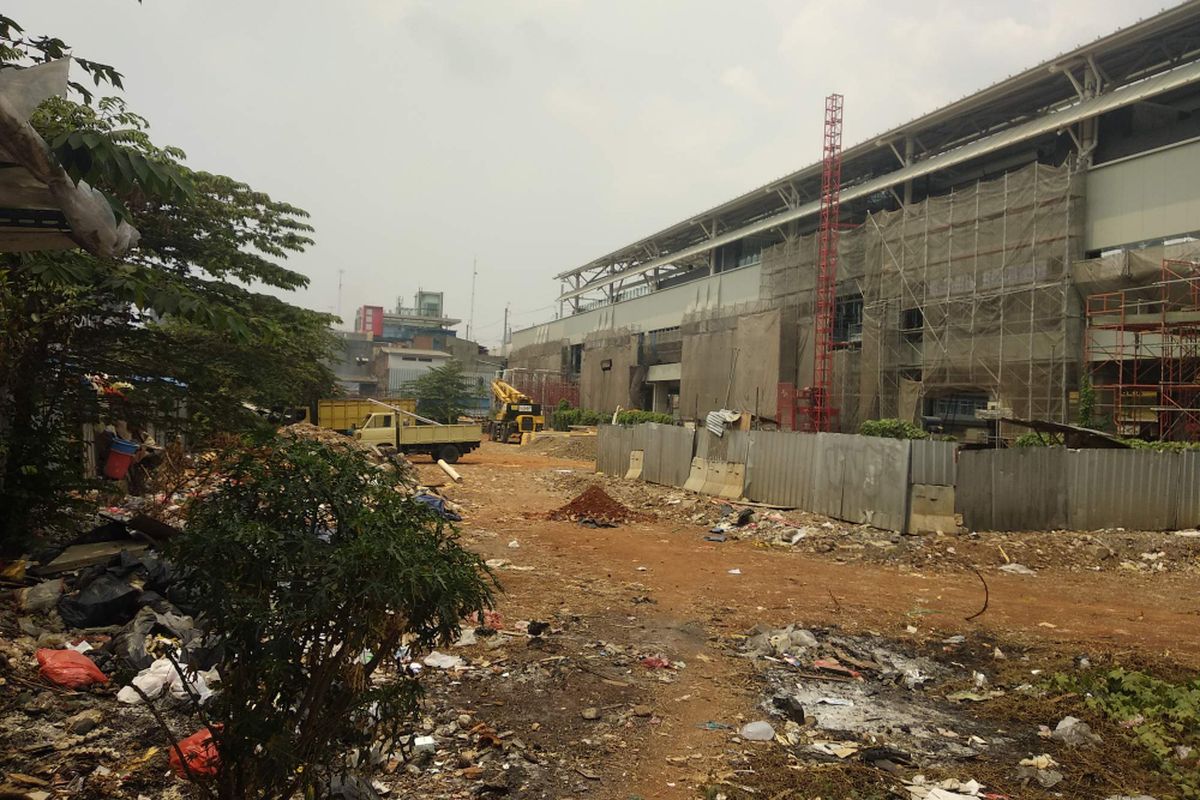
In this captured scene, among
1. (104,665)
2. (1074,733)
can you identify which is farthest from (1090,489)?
(104,665)

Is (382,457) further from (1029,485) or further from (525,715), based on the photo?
(1029,485)

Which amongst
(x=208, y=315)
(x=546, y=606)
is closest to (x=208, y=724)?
(x=208, y=315)

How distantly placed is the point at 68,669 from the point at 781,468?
1331 cm

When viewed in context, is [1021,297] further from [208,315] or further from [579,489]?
[208,315]

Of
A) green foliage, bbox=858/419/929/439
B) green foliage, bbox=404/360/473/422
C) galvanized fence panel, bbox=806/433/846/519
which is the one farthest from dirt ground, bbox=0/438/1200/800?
green foliage, bbox=404/360/473/422

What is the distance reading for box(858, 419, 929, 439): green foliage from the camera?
2358 cm

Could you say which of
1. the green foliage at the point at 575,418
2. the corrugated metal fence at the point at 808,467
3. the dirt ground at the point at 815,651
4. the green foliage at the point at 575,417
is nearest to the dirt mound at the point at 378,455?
the dirt ground at the point at 815,651

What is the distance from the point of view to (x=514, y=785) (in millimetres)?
4043

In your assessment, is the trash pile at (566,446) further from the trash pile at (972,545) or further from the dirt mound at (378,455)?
the trash pile at (972,545)

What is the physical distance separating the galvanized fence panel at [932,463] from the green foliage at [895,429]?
11234 mm

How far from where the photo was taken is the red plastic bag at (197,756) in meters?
3.04

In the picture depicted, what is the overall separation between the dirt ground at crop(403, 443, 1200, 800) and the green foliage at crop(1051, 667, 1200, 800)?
134 mm

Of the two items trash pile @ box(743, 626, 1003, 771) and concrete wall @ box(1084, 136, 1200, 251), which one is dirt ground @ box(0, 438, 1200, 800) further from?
concrete wall @ box(1084, 136, 1200, 251)

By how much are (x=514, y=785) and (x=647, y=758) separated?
889 millimetres
